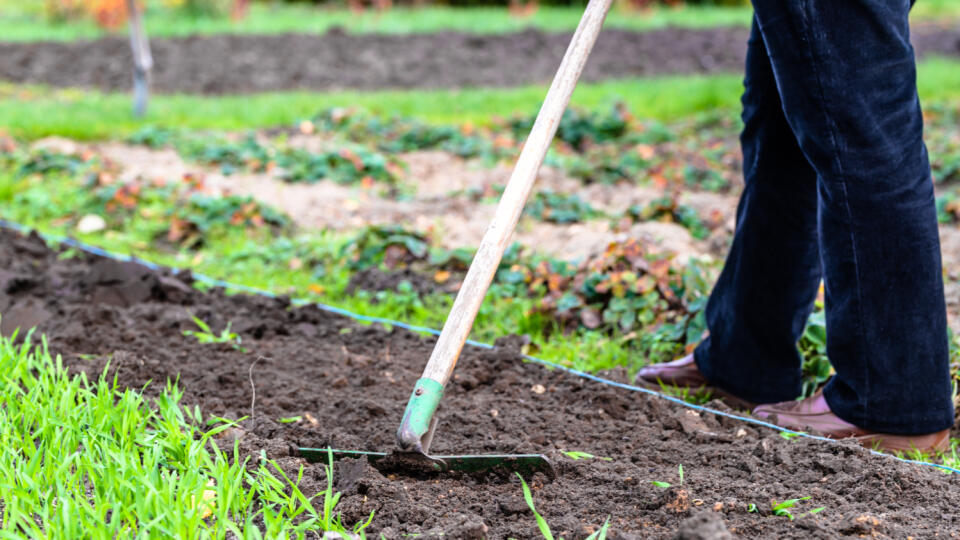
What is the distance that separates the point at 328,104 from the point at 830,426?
563 centimetres

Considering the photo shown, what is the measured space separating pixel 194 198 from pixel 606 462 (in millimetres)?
3188

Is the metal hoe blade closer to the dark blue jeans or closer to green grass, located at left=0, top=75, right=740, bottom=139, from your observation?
the dark blue jeans

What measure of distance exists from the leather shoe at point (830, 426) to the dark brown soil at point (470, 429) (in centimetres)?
15

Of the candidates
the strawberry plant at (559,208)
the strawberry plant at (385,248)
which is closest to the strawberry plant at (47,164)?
the strawberry plant at (385,248)

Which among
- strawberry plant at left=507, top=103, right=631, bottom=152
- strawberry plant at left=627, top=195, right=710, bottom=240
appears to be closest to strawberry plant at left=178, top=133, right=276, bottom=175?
strawberry plant at left=507, top=103, right=631, bottom=152

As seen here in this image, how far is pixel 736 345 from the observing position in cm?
264

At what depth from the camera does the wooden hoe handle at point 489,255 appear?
78.8 inches

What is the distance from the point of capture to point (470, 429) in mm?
2387

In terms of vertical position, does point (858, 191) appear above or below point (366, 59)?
above

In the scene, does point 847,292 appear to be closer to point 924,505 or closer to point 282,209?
point 924,505

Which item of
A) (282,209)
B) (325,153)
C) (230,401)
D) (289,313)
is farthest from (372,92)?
(230,401)

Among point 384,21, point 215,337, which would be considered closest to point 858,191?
point 215,337

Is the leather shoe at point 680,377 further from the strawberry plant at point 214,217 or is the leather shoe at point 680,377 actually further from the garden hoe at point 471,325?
the strawberry plant at point 214,217

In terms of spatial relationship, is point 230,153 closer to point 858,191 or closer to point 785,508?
point 858,191
